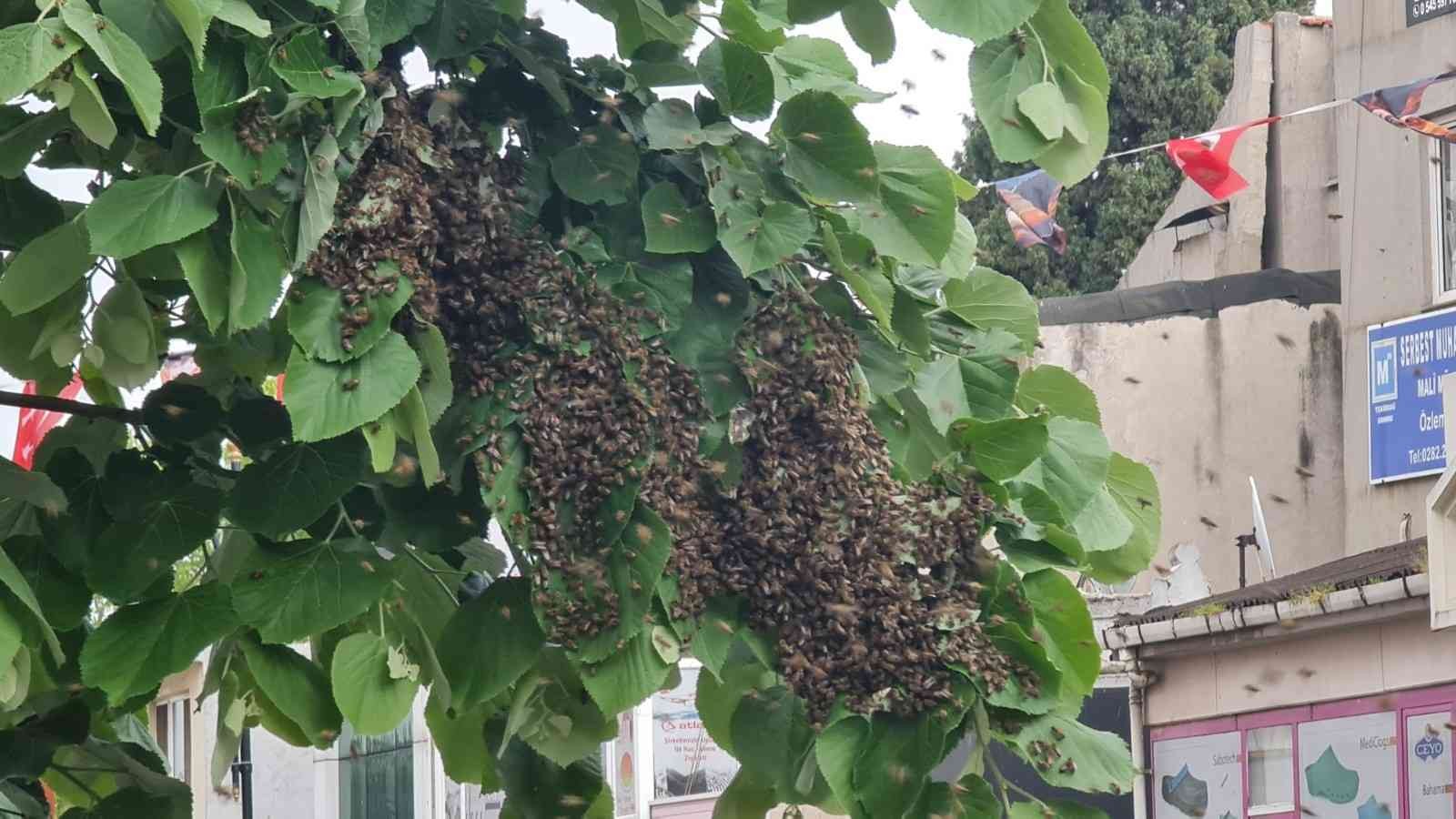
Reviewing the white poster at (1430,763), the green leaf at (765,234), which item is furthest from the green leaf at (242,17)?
the white poster at (1430,763)

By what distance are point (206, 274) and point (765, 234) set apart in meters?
0.77

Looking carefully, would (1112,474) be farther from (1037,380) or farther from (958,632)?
(958,632)

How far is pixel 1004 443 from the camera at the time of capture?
312 centimetres

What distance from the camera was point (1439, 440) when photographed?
16.3 meters

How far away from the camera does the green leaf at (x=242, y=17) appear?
9.21ft

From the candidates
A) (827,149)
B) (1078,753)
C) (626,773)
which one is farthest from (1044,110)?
(626,773)

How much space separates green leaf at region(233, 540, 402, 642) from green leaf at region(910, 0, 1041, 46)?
1.08m

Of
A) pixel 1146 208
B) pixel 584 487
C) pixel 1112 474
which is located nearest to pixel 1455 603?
pixel 1112 474

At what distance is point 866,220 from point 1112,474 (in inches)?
26.0

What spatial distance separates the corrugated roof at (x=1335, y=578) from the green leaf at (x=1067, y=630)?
10497 mm

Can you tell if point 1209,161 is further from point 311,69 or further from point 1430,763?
point 311,69

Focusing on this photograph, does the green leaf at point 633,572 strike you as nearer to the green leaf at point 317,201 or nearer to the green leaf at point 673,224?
the green leaf at point 673,224

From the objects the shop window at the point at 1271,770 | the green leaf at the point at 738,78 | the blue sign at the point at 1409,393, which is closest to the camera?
the green leaf at the point at 738,78

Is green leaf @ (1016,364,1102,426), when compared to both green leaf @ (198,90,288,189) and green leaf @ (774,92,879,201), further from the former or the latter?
green leaf @ (198,90,288,189)
